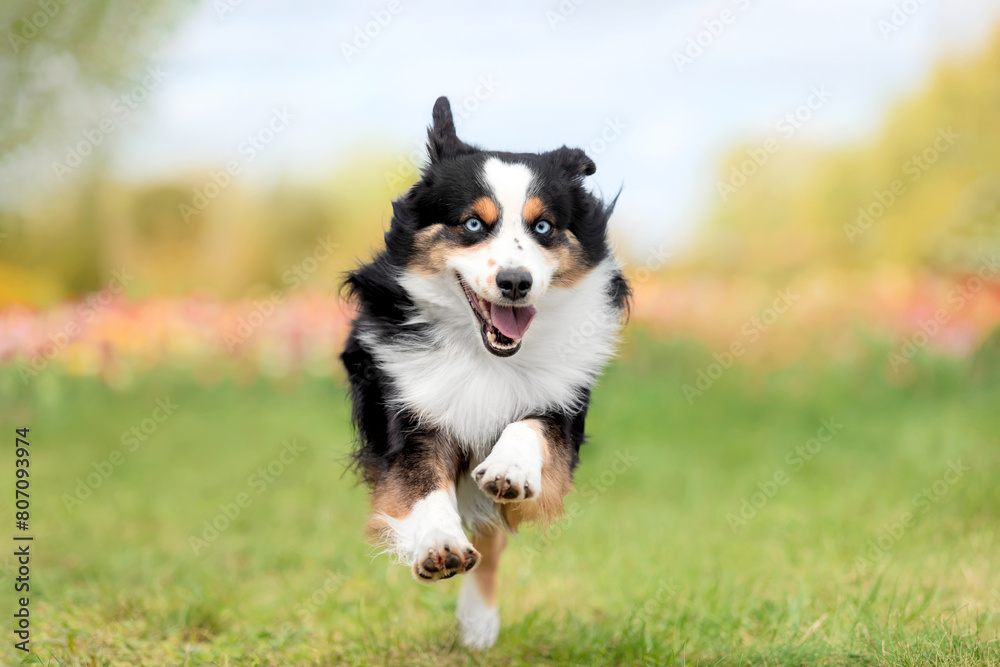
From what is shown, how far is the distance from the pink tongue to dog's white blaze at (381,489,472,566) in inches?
23.6

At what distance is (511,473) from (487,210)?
943 mm

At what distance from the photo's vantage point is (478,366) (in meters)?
3.43

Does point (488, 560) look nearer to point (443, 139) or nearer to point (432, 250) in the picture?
point (432, 250)

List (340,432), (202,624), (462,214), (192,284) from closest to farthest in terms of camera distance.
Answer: (462,214) → (202,624) → (340,432) → (192,284)

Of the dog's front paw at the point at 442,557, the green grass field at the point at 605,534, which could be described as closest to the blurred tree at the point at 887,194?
the green grass field at the point at 605,534

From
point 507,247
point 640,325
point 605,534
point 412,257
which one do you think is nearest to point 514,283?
point 507,247

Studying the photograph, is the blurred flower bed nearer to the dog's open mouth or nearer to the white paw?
the dog's open mouth

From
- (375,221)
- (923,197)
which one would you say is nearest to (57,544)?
(375,221)

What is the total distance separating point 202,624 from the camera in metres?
4.56

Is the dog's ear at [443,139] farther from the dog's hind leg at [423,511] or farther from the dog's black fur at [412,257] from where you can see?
the dog's hind leg at [423,511]

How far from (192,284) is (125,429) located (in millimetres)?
2790

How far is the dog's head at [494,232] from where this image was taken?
124 inches

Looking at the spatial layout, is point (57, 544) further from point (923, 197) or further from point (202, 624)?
point (923, 197)

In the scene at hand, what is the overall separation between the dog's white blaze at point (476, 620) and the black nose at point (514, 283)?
5.62 feet
